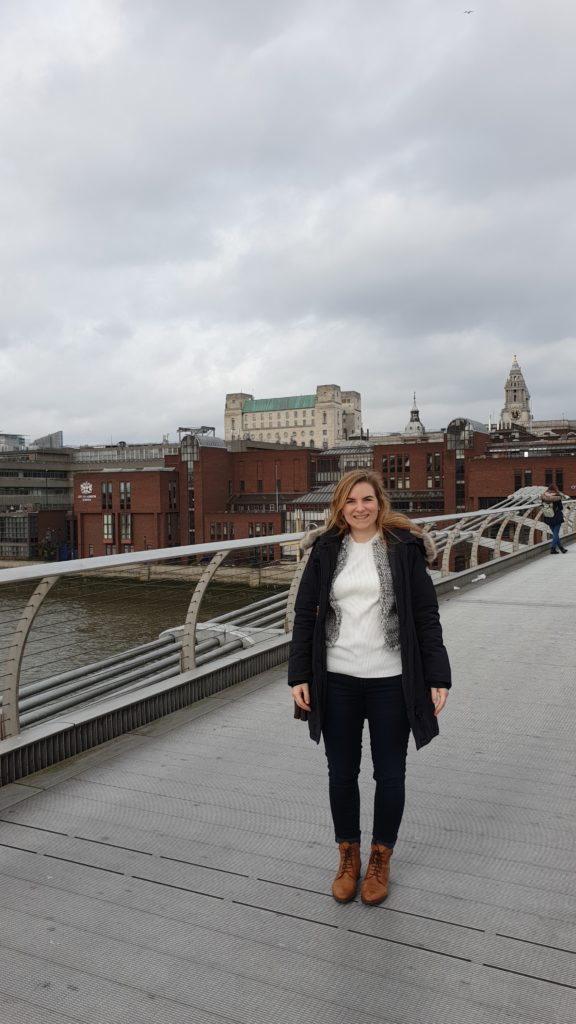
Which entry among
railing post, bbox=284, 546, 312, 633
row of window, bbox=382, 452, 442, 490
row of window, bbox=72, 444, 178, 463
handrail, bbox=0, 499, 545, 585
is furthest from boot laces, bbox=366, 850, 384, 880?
row of window, bbox=72, 444, 178, 463

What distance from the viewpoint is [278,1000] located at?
1907mm

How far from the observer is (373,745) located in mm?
2465

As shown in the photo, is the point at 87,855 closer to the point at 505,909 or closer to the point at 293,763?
the point at 293,763

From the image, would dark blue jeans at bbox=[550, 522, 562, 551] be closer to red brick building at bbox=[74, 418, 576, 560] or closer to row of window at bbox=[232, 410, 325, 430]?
red brick building at bbox=[74, 418, 576, 560]

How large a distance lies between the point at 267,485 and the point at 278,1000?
61752mm

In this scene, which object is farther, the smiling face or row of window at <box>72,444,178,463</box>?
row of window at <box>72,444,178,463</box>

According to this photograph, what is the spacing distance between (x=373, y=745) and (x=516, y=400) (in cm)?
15606

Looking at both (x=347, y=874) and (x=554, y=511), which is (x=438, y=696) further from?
(x=554, y=511)

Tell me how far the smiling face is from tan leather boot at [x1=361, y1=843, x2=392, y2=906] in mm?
1034

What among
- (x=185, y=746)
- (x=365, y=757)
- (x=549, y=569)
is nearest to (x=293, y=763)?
(x=365, y=757)

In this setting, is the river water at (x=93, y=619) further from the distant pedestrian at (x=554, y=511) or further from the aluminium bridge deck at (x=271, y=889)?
the distant pedestrian at (x=554, y=511)

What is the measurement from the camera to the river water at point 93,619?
4.11 m

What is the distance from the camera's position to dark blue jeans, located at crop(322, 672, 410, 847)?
2406 mm

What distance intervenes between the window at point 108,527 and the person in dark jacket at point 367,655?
60.1 metres
